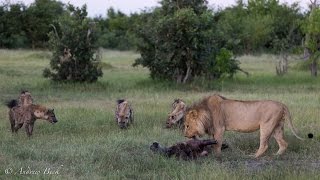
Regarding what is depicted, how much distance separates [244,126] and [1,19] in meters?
42.7

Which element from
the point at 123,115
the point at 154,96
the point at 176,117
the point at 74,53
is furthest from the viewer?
the point at 74,53

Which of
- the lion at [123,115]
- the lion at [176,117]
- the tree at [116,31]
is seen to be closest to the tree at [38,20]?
the tree at [116,31]

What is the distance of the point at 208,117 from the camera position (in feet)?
30.5

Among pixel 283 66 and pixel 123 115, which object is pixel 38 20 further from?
pixel 123 115

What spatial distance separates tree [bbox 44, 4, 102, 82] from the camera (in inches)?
835

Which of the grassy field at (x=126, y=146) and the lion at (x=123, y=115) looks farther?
the lion at (x=123, y=115)

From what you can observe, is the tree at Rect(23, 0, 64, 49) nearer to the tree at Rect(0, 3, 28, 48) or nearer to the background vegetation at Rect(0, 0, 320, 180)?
the tree at Rect(0, 3, 28, 48)

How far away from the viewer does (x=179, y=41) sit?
21359 millimetres

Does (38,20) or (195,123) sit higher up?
(38,20)

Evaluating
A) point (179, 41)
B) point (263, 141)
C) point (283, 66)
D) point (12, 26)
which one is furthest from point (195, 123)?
point (12, 26)

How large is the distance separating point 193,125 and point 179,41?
488 inches

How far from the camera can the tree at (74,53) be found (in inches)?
835

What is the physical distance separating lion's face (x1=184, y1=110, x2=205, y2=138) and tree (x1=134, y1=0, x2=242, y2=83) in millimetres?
12012

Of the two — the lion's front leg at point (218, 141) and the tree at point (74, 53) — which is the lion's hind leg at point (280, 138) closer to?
the lion's front leg at point (218, 141)
